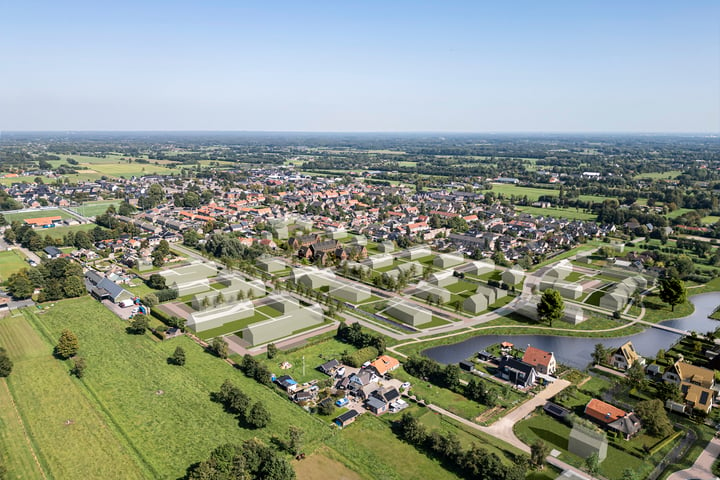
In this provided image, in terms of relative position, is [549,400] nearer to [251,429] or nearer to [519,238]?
[251,429]

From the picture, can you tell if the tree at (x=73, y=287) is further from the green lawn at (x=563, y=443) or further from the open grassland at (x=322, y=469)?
the green lawn at (x=563, y=443)

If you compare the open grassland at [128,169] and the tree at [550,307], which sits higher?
the open grassland at [128,169]

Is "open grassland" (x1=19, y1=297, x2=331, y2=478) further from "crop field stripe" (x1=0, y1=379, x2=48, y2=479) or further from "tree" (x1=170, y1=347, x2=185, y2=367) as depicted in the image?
"crop field stripe" (x1=0, y1=379, x2=48, y2=479)

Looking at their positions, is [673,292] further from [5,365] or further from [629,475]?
[5,365]

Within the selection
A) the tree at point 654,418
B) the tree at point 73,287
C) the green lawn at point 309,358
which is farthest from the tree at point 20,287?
the tree at point 654,418

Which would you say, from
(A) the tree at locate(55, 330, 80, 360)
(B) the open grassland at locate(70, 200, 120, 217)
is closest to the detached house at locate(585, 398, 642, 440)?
(A) the tree at locate(55, 330, 80, 360)
